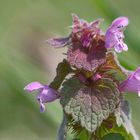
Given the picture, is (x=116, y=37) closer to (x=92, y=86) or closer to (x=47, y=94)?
(x=92, y=86)

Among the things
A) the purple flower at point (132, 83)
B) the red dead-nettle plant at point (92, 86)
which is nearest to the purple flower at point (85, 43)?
the red dead-nettle plant at point (92, 86)

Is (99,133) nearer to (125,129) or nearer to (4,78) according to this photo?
(125,129)

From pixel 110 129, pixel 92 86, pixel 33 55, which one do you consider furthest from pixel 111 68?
pixel 33 55

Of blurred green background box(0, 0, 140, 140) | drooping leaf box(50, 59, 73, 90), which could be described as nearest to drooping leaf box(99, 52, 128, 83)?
drooping leaf box(50, 59, 73, 90)

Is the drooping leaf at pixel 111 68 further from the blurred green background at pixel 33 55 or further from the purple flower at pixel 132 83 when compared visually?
the blurred green background at pixel 33 55

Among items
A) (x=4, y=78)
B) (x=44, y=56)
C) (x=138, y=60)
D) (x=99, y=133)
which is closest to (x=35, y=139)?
(x=4, y=78)

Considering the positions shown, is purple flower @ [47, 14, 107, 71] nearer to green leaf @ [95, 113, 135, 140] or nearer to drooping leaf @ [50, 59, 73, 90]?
drooping leaf @ [50, 59, 73, 90]

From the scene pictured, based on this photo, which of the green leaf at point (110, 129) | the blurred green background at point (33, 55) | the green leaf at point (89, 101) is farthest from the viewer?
the blurred green background at point (33, 55)
